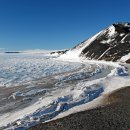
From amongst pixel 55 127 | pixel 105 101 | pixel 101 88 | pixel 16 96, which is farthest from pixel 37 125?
pixel 101 88

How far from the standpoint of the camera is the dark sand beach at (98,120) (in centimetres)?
1970

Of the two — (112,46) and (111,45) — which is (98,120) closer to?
(112,46)

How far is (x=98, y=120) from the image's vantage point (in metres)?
20.9

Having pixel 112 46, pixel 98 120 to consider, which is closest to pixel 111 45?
pixel 112 46

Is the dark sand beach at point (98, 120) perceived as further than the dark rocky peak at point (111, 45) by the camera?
No

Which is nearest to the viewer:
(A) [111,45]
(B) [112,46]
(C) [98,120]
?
(C) [98,120]

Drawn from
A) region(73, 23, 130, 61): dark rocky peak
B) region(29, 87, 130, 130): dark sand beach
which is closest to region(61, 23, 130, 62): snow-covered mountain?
region(73, 23, 130, 61): dark rocky peak

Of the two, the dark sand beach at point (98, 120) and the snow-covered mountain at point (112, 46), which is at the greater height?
the snow-covered mountain at point (112, 46)

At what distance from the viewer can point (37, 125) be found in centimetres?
2091

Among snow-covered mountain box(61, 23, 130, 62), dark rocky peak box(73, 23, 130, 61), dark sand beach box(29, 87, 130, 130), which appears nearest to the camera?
dark sand beach box(29, 87, 130, 130)

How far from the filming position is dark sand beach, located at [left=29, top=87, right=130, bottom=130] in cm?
1970

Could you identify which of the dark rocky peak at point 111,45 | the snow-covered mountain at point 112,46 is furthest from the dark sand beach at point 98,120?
the dark rocky peak at point 111,45

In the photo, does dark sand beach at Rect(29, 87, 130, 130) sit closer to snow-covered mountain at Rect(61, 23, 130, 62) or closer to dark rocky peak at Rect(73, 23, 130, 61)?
snow-covered mountain at Rect(61, 23, 130, 62)

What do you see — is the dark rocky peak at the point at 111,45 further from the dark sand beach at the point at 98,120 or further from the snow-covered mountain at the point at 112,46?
the dark sand beach at the point at 98,120
